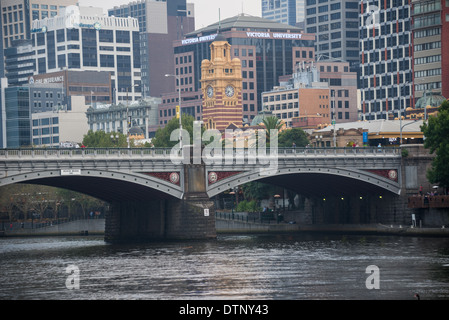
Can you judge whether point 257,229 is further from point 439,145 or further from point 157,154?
point 439,145

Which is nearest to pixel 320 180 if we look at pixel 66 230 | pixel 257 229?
pixel 257 229

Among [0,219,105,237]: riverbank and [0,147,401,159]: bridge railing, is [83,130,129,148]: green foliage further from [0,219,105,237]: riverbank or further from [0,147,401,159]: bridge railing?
[0,147,401,159]: bridge railing

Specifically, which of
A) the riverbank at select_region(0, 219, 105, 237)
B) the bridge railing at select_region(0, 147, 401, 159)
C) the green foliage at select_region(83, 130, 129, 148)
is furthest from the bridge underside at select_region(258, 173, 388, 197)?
the green foliage at select_region(83, 130, 129, 148)

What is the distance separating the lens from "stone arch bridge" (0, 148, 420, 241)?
110 meters

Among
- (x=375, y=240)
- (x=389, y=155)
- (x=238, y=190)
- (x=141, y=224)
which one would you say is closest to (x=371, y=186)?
(x=389, y=155)

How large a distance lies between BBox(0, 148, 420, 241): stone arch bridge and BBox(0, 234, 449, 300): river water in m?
5.57

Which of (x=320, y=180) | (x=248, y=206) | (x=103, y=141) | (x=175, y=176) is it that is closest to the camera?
(x=175, y=176)

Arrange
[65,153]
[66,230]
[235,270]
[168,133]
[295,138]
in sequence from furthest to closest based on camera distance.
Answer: [168,133] → [295,138] → [66,230] → [65,153] → [235,270]

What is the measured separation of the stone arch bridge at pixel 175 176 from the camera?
10975cm

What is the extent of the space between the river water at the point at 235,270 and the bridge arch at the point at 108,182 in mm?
6374

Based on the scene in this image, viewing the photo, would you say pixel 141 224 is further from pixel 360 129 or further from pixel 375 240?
pixel 360 129

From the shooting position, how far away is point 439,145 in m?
123

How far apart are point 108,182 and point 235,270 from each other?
35.6 m

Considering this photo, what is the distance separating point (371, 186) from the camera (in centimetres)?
12975
